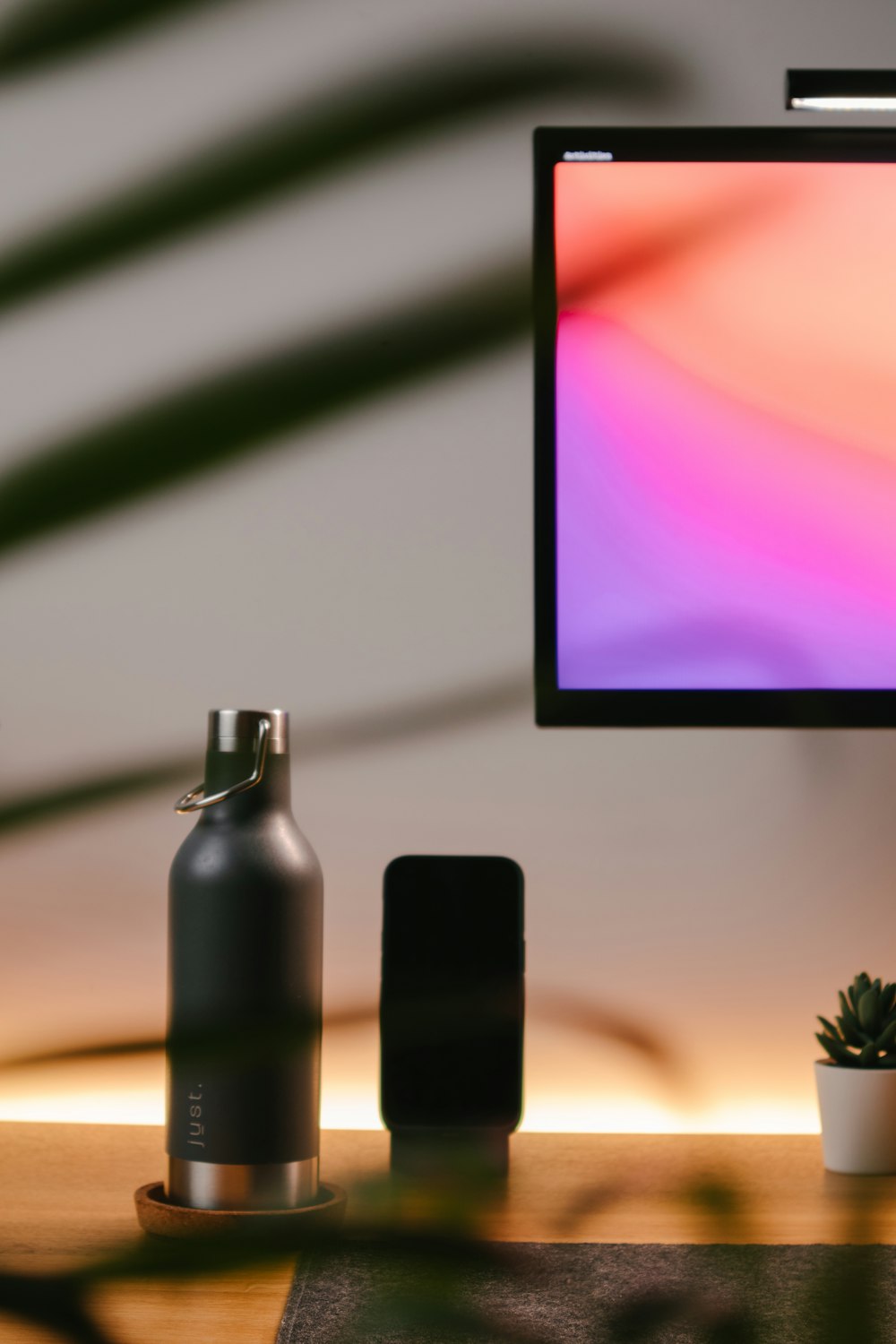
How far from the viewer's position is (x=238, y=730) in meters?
0.63

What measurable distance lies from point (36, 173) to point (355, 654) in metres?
0.44

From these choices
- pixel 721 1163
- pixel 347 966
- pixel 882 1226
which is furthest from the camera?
pixel 347 966

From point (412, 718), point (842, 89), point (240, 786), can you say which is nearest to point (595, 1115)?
point (412, 718)

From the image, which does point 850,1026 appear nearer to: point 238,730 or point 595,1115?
point 595,1115

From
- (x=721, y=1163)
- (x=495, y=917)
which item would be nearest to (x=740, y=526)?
(x=495, y=917)

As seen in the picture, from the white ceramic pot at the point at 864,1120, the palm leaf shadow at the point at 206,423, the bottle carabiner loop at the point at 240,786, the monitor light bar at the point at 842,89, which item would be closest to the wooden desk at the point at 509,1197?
the white ceramic pot at the point at 864,1120

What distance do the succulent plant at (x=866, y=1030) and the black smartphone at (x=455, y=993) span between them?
20 cm

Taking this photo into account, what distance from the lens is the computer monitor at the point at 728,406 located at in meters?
0.67

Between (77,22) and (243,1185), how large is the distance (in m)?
0.55

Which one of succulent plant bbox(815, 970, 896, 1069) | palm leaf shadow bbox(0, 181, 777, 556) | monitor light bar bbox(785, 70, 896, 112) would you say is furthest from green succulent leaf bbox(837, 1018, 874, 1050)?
palm leaf shadow bbox(0, 181, 777, 556)

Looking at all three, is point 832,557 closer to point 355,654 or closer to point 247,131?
point 355,654

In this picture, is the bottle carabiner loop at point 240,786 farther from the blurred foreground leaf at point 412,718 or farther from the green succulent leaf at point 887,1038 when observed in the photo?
the green succulent leaf at point 887,1038

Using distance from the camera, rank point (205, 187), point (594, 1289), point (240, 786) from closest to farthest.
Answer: point (205, 187) → point (594, 1289) → point (240, 786)

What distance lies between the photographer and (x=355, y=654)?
0.88 m
